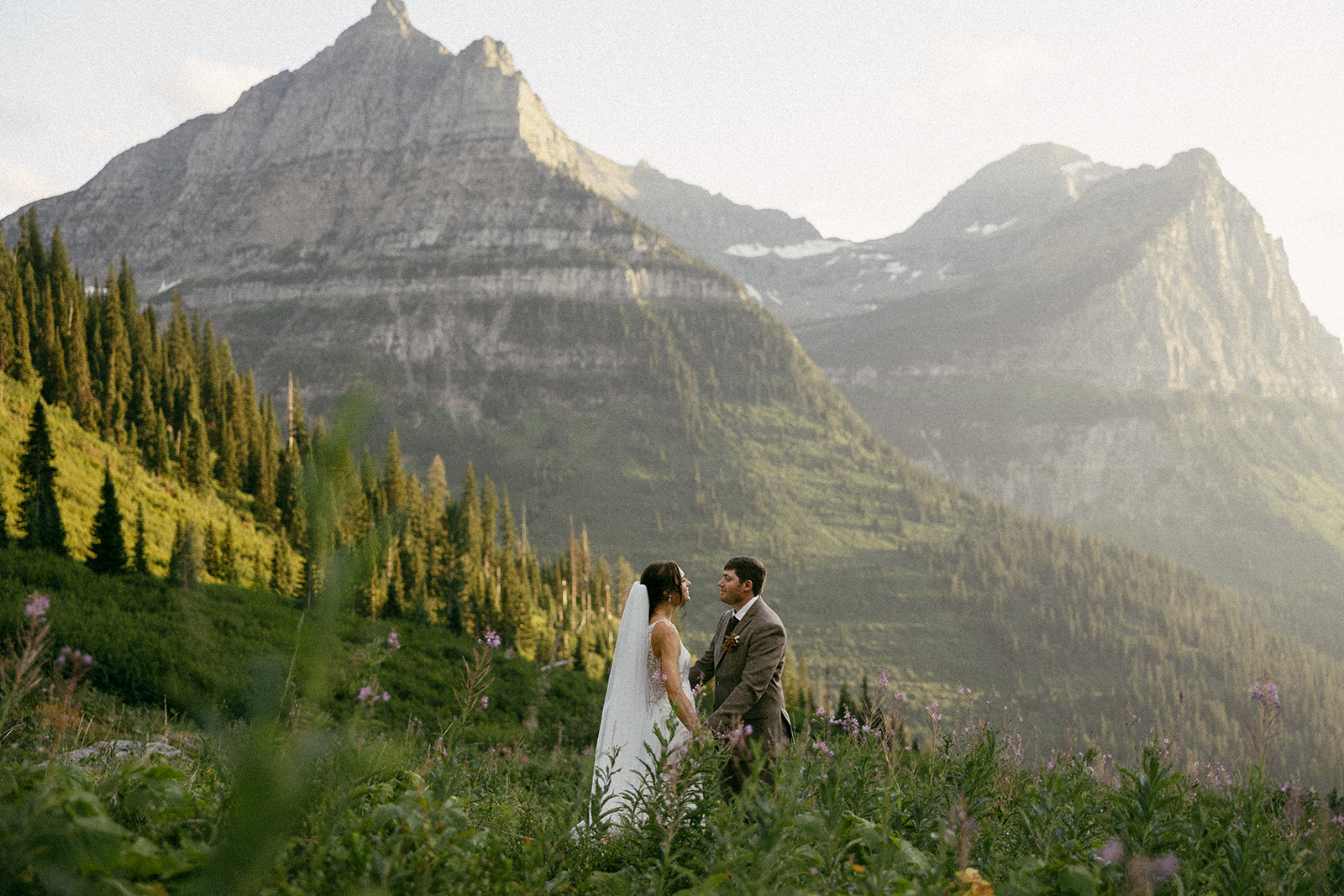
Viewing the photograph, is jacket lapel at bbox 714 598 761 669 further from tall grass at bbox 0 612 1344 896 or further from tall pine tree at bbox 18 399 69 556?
tall pine tree at bbox 18 399 69 556

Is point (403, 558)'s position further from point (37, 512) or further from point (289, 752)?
point (289, 752)

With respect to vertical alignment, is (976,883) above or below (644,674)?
below

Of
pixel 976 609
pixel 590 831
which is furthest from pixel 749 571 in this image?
pixel 976 609

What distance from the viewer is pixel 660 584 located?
6805 mm

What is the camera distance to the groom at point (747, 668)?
20.7 feet

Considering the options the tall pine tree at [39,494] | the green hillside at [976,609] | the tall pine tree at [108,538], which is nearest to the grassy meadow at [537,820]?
the tall pine tree at [108,538]

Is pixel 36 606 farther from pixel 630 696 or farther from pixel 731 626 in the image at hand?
pixel 731 626

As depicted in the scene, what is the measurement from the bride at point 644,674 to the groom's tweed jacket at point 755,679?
13.9 inches

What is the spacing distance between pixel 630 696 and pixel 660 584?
97 cm

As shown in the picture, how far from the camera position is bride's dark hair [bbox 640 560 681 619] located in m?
6.80

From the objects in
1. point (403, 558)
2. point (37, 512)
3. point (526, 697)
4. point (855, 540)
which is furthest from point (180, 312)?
point (855, 540)

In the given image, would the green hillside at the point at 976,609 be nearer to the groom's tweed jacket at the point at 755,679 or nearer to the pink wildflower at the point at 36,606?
the groom's tweed jacket at the point at 755,679

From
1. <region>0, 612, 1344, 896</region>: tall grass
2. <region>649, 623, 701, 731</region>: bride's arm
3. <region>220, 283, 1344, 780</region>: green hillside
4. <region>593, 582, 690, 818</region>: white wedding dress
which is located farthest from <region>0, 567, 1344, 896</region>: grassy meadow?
<region>220, 283, 1344, 780</region>: green hillside

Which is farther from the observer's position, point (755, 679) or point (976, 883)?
point (755, 679)
